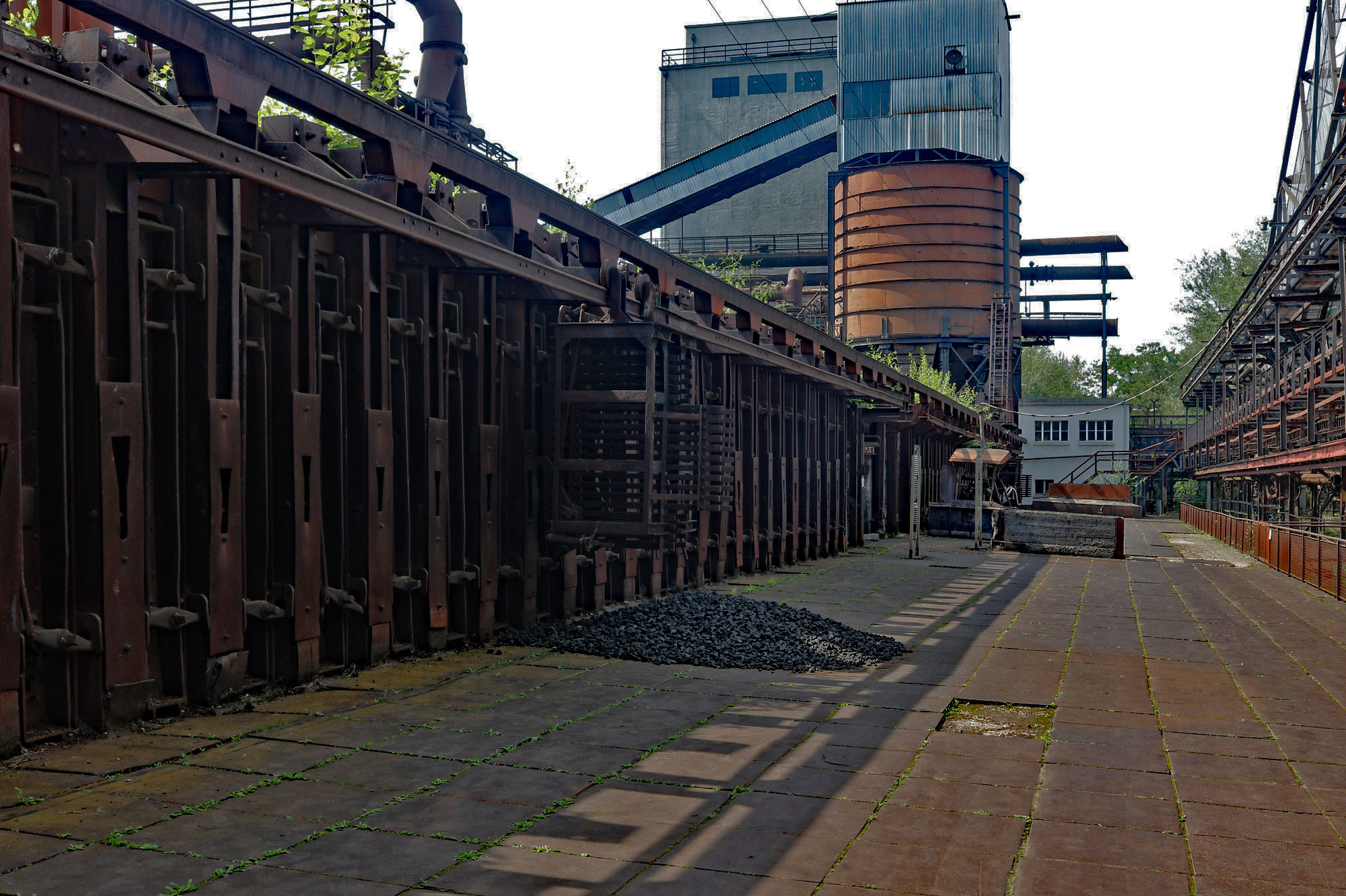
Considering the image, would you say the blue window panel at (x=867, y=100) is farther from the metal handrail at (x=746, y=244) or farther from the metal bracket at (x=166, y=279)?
the metal bracket at (x=166, y=279)

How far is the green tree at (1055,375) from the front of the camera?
104875 millimetres

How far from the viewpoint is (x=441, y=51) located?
19.7 m

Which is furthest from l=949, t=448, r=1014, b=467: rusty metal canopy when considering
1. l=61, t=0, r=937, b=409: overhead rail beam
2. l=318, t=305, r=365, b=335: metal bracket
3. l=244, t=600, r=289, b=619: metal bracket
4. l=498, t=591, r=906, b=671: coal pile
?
l=244, t=600, r=289, b=619: metal bracket

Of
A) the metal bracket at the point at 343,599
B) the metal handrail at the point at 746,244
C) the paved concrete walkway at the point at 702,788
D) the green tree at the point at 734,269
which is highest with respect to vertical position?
the metal handrail at the point at 746,244

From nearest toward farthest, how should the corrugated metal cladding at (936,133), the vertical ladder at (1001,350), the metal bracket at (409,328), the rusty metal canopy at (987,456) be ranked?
the metal bracket at (409,328) → the rusty metal canopy at (987,456) → the corrugated metal cladding at (936,133) → the vertical ladder at (1001,350)

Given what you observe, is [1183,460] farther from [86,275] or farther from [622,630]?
[86,275]

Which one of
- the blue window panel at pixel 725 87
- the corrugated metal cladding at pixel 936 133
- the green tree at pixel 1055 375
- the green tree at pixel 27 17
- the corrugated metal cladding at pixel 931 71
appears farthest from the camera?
the green tree at pixel 1055 375

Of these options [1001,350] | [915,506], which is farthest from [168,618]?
[1001,350]

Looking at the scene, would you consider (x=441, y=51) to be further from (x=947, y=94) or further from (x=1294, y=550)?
(x=947, y=94)

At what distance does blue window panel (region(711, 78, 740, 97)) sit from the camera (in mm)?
64375

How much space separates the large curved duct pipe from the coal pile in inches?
468

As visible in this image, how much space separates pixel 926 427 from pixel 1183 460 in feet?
106

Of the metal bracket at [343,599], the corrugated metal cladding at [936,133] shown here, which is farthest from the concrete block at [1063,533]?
the corrugated metal cladding at [936,133]

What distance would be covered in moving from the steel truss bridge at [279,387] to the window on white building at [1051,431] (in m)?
54.9
